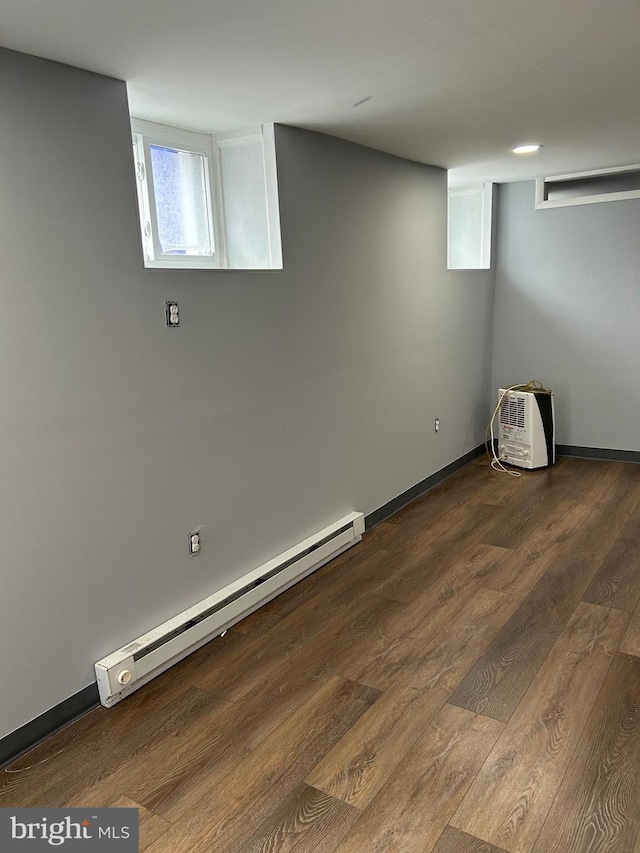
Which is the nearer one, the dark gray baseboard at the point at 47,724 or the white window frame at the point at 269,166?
the dark gray baseboard at the point at 47,724

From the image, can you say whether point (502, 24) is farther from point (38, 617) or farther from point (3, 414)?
point (38, 617)

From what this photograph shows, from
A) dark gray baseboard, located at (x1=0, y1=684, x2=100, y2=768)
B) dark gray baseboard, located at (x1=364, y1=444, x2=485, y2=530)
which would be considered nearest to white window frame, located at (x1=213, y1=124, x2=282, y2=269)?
dark gray baseboard, located at (x1=364, y1=444, x2=485, y2=530)

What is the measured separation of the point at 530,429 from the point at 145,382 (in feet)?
11.1

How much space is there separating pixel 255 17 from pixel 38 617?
1.96 m

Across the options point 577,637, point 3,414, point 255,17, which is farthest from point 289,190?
point 577,637

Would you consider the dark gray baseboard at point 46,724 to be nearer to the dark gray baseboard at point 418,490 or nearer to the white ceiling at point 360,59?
the dark gray baseboard at point 418,490

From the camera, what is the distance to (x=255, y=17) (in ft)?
5.89

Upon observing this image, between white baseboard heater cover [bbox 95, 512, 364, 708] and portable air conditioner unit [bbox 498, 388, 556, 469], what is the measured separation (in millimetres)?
1944

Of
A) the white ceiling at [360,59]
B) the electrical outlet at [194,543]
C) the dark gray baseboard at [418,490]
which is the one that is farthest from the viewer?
the dark gray baseboard at [418,490]

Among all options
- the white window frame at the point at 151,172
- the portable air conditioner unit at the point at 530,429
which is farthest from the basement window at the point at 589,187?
the white window frame at the point at 151,172

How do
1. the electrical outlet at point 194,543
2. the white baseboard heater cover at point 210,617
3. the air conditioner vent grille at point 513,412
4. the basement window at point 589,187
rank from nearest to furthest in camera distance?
the white baseboard heater cover at point 210,617 → the electrical outlet at point 194,543 → the basement window at point 589,187 → the air conditioner vent grille at point 513,412

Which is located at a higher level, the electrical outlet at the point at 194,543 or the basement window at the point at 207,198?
the basement window at the point at 207,198

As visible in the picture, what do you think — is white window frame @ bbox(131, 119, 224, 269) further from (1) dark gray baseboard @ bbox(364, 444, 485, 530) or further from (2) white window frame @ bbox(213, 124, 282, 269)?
(1) dark gray baseboard @ bbox(364, 444, 485, 530)

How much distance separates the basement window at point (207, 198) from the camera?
2.90 m
